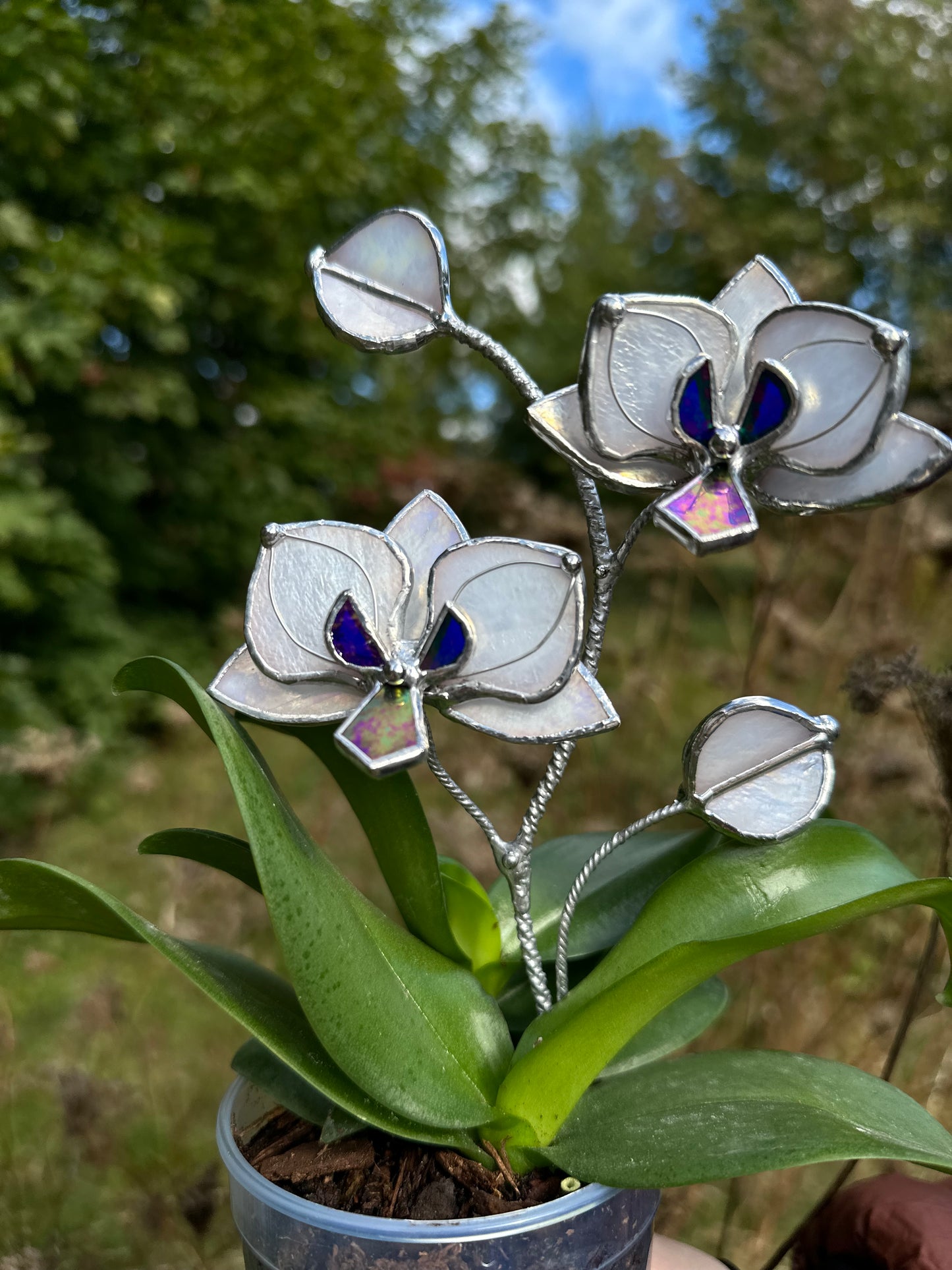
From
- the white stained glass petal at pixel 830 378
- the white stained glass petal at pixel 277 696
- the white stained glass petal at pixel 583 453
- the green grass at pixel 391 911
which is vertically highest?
the white stained glass petal at pixel 830 378

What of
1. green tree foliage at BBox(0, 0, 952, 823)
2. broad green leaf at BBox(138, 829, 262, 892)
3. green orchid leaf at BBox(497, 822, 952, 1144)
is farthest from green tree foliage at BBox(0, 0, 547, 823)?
green orchid leaf at BBox(497, 822, 952, 1144)

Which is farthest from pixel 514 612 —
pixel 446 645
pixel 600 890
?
pixel 600 890

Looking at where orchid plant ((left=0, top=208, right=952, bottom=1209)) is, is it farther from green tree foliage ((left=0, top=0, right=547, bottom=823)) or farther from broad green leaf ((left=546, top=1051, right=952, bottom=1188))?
green tree foliage ((left=0, top=0, right=547, bottom=823))

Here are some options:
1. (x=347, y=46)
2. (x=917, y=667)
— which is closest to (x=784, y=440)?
(x=917, y=667)

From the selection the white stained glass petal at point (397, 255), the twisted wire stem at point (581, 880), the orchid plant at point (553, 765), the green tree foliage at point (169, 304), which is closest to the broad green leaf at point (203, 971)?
the orchid plant at point (553, 765)

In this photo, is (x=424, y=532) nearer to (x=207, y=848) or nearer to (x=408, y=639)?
(x=408, y=639)

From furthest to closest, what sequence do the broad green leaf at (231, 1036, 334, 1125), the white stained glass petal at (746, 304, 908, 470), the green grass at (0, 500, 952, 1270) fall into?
the green grass at (0, 500, 952, 1270), the broad green leaf at (231, 1036, 334, 1125), the white stained glass petal at (746, 304, 908, 470)

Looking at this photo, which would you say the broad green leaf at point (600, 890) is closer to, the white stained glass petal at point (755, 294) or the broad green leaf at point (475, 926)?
the broad green leaf at point (475, 926)
